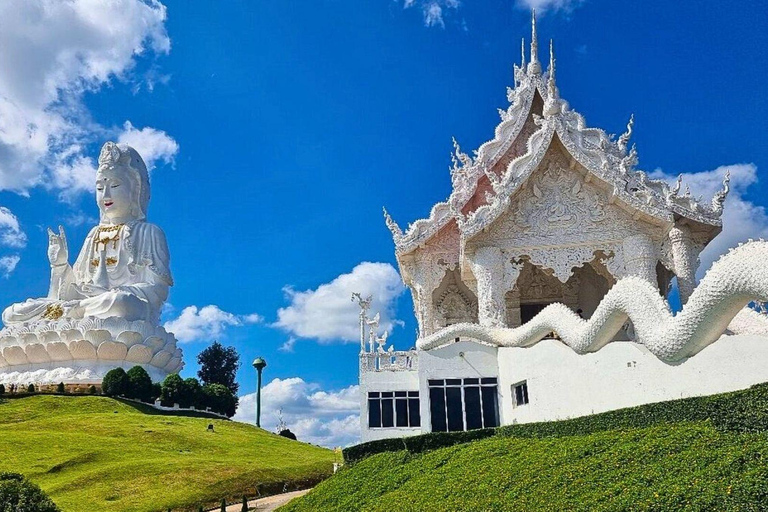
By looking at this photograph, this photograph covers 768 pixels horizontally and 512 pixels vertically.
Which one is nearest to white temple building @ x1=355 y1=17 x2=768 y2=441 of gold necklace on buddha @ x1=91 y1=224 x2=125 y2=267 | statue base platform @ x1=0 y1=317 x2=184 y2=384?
statue base platform @ x1=0 y1=317 x2=184 y2=384

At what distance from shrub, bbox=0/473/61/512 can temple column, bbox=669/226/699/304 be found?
16.3 metres

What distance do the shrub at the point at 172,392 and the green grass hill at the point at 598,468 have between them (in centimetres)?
2039

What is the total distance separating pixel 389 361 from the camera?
66.4ft

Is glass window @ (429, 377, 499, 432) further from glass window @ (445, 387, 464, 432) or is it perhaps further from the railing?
the railing

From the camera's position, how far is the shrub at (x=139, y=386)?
3350 cm

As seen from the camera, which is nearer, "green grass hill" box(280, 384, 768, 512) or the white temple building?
"green grass hill" box(280, 384, 768, 512)

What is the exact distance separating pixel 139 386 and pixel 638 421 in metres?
27.0

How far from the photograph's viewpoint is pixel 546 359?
1641 centimetres

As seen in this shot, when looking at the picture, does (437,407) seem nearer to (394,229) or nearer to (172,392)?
(394,229)

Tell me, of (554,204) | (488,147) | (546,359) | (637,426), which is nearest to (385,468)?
(546,359)

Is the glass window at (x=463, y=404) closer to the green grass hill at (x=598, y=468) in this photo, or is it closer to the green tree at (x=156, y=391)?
the green grass hill at (x=598, y=468)

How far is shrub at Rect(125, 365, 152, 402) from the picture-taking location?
3350 centimetres

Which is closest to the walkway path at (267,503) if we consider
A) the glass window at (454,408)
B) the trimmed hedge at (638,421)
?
the trimmed hedge at (638,421)

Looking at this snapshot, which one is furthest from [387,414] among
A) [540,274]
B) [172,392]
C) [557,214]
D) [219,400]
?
[219,400]
